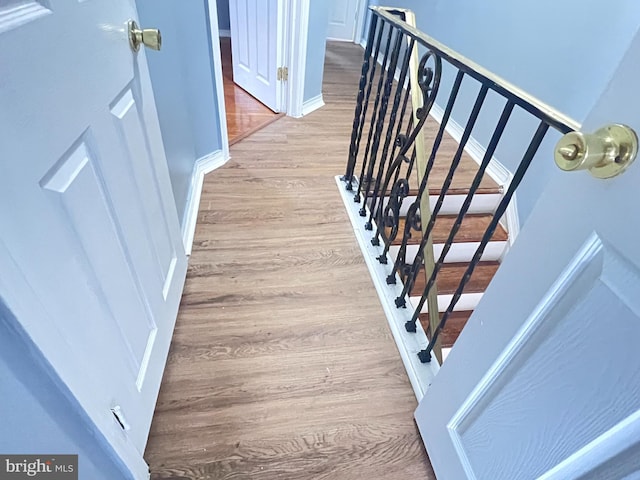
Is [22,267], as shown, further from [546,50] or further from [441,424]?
[546,50]

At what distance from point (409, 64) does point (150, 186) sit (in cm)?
108

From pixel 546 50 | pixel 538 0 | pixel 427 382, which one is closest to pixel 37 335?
pixel 427 382

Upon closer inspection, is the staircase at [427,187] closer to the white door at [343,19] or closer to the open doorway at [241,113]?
the open doorway at [241,113]

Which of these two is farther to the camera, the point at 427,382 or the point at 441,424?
the point at 427,382

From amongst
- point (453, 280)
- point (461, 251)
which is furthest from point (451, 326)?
point (461, 251)

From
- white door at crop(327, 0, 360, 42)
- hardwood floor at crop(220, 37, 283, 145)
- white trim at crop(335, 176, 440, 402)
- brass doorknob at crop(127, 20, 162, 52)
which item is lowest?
hardwood floor at crop(220, 37, 283, 145)

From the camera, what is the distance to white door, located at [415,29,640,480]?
0.47 m

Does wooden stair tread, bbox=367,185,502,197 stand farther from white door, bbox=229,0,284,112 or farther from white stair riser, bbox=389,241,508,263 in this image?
white door, bbox=229,0,284,112

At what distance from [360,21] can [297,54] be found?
→ 287cm

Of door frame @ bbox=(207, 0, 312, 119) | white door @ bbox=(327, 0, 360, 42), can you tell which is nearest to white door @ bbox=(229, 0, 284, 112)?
door frame @ bbox=(207, 0, 312, 119)

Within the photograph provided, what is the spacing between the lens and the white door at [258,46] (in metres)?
2.60

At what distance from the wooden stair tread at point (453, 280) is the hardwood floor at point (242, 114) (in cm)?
161

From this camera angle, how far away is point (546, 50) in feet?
6.65

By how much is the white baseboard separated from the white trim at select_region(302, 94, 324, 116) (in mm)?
1029
